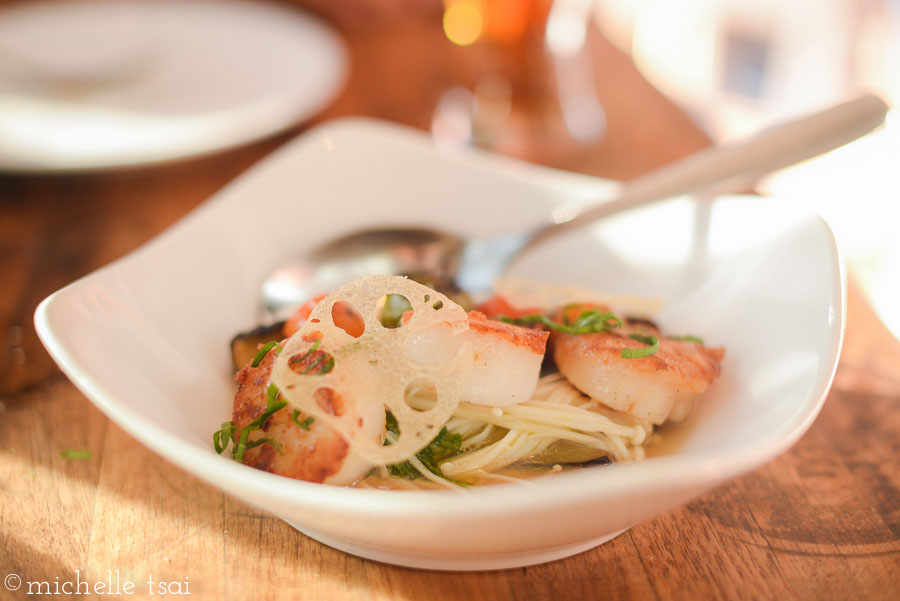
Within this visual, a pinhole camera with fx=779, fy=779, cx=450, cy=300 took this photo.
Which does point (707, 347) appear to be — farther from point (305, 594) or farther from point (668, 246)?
point (305, 594)

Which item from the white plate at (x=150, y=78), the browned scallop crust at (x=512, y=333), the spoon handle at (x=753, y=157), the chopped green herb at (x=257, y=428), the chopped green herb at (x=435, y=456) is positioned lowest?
the white plate at (x=150, y=78)

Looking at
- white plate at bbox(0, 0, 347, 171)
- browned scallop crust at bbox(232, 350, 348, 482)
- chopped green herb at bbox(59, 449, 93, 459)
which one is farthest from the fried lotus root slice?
white plate at bbox(0, 0, 347, 171)

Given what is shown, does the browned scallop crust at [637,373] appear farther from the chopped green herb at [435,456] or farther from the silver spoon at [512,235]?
the silver spoon at [512,235]

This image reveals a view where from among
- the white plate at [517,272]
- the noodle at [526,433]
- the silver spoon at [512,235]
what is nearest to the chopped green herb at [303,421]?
the white plate at [517,272]

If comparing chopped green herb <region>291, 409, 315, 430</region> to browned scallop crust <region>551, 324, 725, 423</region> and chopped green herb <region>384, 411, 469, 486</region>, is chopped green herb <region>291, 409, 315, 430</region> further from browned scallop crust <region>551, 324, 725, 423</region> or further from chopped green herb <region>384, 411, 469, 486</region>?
browned scallop crust <region>551, 324, 725, 423</region>

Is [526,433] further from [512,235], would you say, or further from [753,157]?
[753,157]
